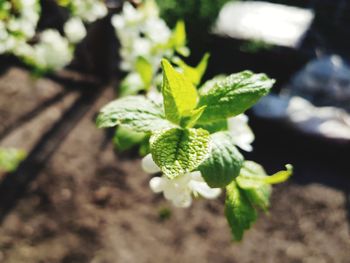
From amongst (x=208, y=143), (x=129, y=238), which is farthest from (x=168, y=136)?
(x=129, y=238)

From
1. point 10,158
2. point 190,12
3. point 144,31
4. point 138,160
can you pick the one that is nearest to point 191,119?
point 144,31

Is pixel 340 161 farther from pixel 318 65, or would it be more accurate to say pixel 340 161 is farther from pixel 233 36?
pixel 233 36

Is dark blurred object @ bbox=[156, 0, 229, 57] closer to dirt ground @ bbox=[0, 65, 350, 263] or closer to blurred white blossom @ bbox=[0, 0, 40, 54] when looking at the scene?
dirt ground @ bbox=[0, 65, 350, 263]

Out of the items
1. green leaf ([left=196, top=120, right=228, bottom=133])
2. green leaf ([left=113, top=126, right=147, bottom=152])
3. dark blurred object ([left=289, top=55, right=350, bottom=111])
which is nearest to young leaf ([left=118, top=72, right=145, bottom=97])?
green leaf ([left=113, top=126, right=147, bottom=152])

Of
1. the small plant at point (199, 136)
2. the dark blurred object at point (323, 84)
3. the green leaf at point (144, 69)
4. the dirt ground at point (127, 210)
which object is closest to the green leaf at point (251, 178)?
the small plant at point (199, 136)

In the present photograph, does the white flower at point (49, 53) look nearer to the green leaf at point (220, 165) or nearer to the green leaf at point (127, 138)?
the green leaf at point (127, 138)

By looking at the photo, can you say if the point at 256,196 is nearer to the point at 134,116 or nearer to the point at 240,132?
the point at 240,132
